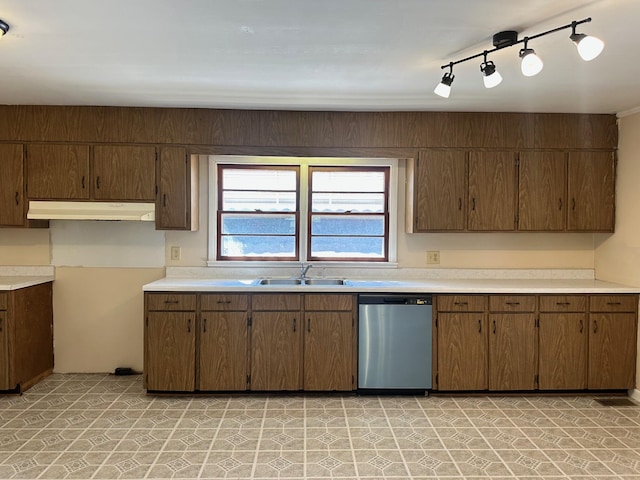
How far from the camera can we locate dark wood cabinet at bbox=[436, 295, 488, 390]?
3.64 meters

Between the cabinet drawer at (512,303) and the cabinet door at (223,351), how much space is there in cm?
195

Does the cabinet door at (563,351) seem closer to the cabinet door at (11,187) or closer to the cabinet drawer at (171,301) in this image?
the cabinet drawer at (171,301)

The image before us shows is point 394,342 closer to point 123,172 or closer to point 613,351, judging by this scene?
point 613,351

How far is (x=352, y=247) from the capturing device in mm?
4277

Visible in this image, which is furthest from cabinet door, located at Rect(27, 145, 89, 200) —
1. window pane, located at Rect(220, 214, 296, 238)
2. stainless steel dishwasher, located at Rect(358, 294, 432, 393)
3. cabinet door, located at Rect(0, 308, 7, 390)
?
stainless steel dishwasher, located at Rect(358, 294, 432, 393)

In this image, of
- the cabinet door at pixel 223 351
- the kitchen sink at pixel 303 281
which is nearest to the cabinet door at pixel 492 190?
the kitchen sink at pixel 303 281

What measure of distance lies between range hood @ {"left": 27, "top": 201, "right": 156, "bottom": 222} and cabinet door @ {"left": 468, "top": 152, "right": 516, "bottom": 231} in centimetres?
271

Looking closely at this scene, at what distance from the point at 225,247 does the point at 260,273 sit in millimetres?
408

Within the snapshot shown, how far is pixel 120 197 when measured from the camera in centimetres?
381

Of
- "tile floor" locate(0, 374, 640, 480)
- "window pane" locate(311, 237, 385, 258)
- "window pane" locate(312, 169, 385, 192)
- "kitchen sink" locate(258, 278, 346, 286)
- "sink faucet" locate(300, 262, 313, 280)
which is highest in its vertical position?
"window pane" locate(312, 169, 385, 192)

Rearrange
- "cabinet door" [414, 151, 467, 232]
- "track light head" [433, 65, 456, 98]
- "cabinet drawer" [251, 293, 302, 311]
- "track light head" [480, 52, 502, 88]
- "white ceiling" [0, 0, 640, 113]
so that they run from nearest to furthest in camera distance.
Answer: "white ceiling" [0, 0, 640, 113], "track light head" [480, 52, 502, 88], "track light head" [433, 65, 456, 98], "cabinet drawer" [251, 293, 302, 311], "cabinet door" [414, 151, 467, 232]

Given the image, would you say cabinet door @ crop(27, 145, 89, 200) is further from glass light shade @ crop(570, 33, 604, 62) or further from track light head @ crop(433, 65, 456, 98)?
glass light shade @ crop(570, 33, 604, 62)

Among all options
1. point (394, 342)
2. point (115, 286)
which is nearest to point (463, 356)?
point (394, 342)

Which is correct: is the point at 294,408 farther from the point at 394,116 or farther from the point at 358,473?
the point at 394,116
